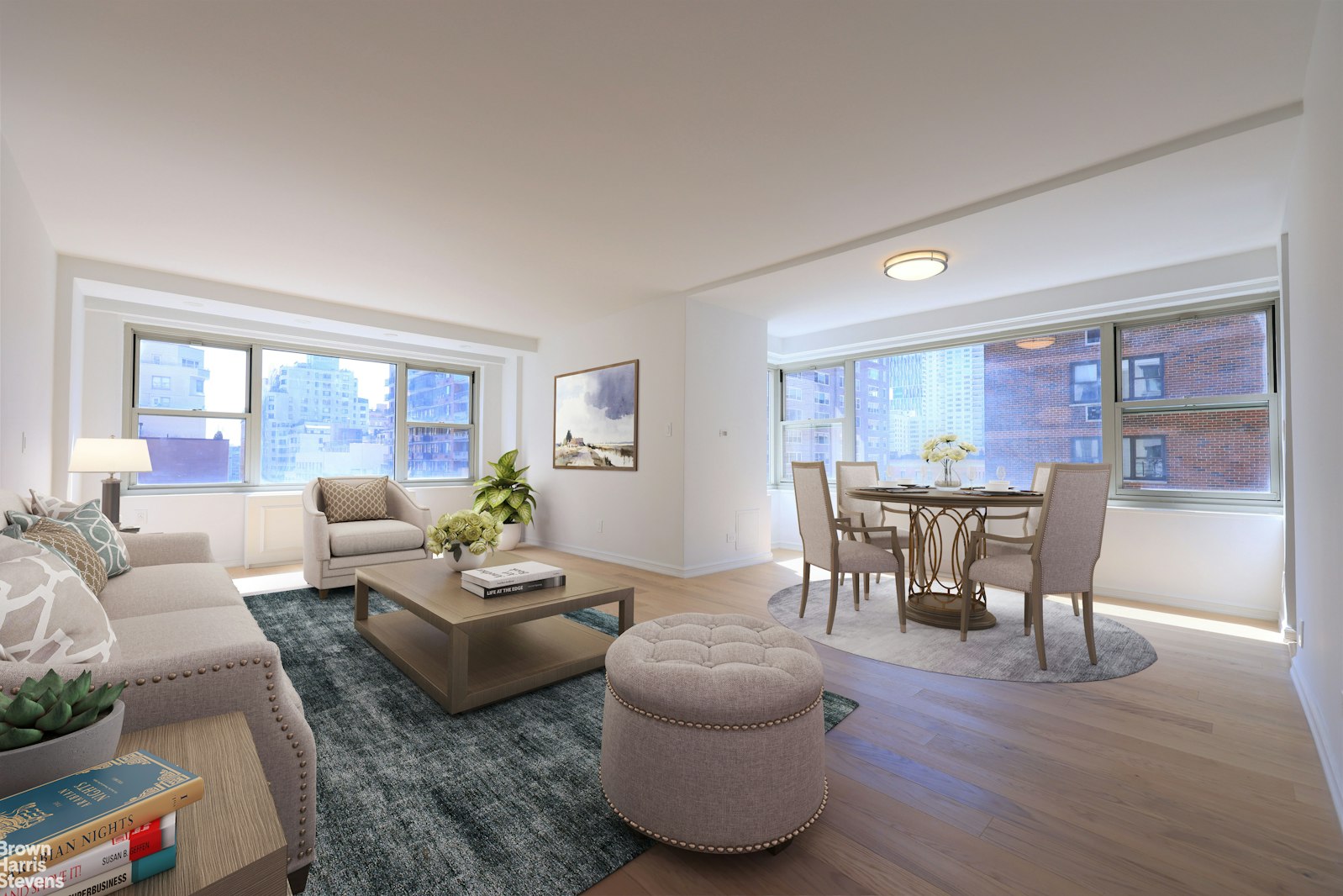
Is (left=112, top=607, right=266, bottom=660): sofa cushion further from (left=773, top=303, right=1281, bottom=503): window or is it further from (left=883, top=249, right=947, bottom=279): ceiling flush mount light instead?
(left=773, top=303, right=1281, bottom=503): window

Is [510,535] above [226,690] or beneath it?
beneath

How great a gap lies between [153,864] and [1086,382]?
5737 millimetres

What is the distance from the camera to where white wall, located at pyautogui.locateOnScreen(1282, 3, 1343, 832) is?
1.80 m

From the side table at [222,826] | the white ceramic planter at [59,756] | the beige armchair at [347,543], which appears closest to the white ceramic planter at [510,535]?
the beige armchair at [347,543]

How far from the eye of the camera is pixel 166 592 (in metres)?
2.33

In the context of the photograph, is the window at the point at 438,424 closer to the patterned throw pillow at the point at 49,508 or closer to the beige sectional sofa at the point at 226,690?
the patterned throw pillow at the point at 49,508

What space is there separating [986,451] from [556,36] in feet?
15.8

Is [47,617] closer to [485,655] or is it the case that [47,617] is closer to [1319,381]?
[485,655]

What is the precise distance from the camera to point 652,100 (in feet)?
7.63

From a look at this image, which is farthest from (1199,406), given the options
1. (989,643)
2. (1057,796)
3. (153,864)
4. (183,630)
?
(183,630)

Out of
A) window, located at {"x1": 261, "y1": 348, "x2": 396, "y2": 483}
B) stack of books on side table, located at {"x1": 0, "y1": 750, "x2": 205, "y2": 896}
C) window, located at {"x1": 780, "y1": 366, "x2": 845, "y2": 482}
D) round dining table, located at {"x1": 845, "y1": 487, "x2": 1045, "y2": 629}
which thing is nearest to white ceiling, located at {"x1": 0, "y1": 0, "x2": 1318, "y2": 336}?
round dining table, located at {"x1": 845, "y1": 487, "x2": 1045, "y2": 629}

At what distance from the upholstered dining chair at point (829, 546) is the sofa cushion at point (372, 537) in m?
2.99

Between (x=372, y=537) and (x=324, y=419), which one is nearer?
(x=372, y=537)

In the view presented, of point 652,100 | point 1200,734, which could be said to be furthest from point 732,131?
point 1200,734
